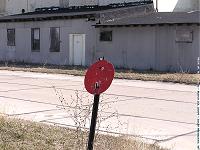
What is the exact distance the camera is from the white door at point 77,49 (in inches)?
1293

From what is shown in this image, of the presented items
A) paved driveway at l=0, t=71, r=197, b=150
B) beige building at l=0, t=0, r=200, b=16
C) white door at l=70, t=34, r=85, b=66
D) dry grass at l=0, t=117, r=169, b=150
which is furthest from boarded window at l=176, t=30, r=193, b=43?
dry grass at l=0, t=117, r=169, b=150

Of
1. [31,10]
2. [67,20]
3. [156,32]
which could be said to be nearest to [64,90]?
[156,32]

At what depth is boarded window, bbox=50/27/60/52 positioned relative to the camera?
3444 cm

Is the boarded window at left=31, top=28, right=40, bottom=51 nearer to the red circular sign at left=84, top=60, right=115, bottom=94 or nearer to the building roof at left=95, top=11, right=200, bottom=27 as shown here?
the building roof at left=95, top=11, right=200, bottom=27

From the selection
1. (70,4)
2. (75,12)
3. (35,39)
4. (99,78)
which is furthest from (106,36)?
(99,78)

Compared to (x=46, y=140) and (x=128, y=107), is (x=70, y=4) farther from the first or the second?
(x=46, y=140)

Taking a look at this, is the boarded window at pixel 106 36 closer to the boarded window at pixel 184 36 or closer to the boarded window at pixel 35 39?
the boarded window at pixel 184 36

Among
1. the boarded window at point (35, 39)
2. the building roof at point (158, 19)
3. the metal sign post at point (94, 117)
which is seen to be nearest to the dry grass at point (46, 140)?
the metal sign post at point (94, 117)

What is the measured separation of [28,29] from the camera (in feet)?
121

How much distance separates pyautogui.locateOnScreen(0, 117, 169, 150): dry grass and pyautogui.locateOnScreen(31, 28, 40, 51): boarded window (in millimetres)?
26929

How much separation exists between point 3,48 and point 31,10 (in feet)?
20.3

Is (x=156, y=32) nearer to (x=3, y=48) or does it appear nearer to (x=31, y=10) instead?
(x=3, y=48)

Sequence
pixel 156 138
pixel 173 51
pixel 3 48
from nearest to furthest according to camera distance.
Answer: pixel 156 138 → pixel 173 51 → pixel 3 48

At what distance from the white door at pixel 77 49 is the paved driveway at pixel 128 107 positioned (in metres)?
11.0
